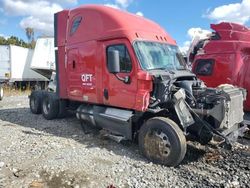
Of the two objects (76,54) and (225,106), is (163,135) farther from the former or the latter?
(76,54)

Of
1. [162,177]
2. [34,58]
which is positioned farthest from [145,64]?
[34,58]

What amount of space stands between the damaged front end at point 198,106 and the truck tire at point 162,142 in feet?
1.12

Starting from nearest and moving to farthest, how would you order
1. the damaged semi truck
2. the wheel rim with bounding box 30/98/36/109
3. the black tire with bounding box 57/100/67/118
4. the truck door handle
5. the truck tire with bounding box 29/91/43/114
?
1. the damaged semi truck
2. the truck door handle
3. the black tire with bounding box 57/100/67/118
4. the truck tire with bounding box 29/91/43/114
5. the wheel rim with bounding box 30/98/36/109

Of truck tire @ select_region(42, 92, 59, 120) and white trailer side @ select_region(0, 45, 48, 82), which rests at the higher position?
white trailer side @ select_region(0, 45, 48, 82)

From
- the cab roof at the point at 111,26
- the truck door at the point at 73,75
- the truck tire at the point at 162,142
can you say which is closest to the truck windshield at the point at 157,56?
the cab roof at the point at 111,26

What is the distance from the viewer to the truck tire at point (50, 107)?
10.8 metres

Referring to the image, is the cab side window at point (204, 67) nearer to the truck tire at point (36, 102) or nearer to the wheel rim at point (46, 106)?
the wheel rim at point (46, 106)

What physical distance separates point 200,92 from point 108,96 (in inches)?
90.5

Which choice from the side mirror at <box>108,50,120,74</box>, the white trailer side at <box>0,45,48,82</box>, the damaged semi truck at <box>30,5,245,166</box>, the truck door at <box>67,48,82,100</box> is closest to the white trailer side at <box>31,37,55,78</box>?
the white trailer side at <box>0,45,48,82</box>

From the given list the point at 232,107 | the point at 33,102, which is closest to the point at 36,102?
the point at 33,102

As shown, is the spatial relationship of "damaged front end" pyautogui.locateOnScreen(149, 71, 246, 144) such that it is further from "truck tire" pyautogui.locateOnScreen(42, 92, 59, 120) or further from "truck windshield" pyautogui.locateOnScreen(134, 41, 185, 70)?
"truck tire" pyautogui.locateOnScreen(42, 92, 59, 120)

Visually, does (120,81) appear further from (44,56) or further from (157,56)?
(44,56)

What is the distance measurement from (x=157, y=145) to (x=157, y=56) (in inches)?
85.6

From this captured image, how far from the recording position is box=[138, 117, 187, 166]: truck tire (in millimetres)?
6148
